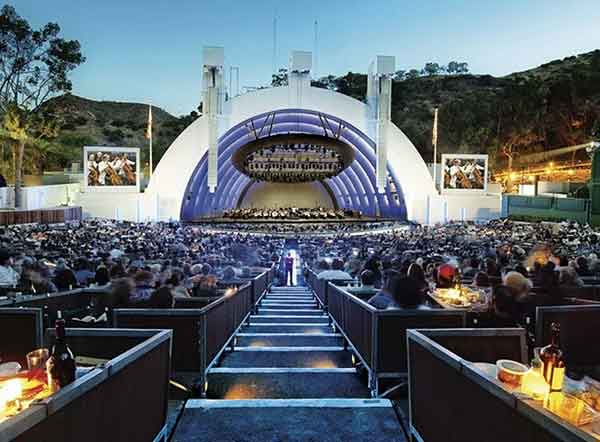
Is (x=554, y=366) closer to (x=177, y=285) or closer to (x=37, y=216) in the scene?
(x=177, y=285)

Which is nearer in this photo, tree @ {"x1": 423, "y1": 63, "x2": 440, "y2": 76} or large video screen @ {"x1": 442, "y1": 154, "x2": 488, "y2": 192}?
large video screen @ {"x1": 442, "y1": 154, "x2": 488, "y2": 192}

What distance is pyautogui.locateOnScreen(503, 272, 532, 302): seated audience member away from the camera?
515 cm

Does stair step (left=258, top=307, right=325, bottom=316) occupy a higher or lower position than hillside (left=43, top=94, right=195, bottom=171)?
lower

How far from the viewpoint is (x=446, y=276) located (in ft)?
23.5

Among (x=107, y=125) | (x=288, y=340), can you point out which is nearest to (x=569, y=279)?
(x=288, y=340)

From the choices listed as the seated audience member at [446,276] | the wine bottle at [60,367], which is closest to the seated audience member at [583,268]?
the seated audience member at [446,276]

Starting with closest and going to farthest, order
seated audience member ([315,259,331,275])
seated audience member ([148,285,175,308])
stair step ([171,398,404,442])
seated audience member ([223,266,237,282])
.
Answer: stair step ([171,398,404,442]) < seated audience member ([148,285,175,308]) < seated audience member ([223,266,237,282]) < seated audience member ([315,259,331,275])

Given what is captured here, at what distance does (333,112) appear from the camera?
105ft

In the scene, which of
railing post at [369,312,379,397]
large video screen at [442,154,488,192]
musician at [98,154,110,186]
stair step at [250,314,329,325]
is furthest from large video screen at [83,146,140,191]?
railing post at [369,312,379,397]

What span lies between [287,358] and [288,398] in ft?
4.26

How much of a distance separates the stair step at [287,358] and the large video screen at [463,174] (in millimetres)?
29724

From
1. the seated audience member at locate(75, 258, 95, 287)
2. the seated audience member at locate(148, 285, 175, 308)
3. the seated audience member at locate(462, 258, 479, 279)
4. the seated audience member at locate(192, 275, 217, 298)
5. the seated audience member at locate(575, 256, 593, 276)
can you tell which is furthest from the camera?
the seated audience member at locate(462, 258, 479, 279)

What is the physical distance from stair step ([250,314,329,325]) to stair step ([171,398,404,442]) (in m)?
4.55

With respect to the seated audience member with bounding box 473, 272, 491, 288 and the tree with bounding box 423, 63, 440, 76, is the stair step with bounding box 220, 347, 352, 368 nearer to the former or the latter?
the seated audience member with bounding box 473, 272, 491, 288
